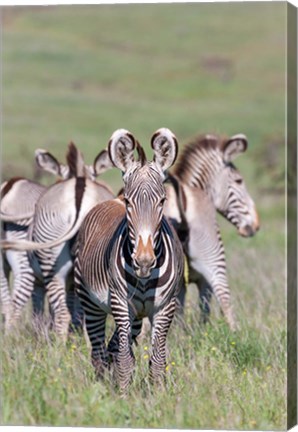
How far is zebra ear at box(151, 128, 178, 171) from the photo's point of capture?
7.16 meters

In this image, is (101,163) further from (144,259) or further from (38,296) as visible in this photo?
(144,259)

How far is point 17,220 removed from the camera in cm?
1148

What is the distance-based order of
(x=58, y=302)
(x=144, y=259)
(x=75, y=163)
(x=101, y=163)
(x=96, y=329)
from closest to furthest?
(x=144, y=259)
(x=96, y=329)
(x=58, y=302)
(x=101, y=163)
(x=75, y=163)

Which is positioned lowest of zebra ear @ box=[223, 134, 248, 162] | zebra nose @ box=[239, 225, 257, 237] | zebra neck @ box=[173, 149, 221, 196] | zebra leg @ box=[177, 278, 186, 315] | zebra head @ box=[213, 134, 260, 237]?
zebra leg @ box=[177, 278, 186, 315]

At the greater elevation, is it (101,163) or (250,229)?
(101,163)

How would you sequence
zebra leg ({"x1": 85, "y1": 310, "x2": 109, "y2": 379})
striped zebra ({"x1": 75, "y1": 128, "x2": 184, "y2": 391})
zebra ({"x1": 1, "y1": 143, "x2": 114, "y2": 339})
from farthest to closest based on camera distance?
zebra ({"x1": 1, "y1": 143, "x2": 114, "y2": 339}), zebra leg ({"x1": 85, "y1": 310, "x2": 109, "y2": 379}), striped zebra ({"x1": 75, "y1": 128, "x2": 184, "y2": 391})

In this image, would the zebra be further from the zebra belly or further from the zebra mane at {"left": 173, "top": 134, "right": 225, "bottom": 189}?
the zebra belly

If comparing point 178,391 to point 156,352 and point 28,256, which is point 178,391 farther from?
point 28,256

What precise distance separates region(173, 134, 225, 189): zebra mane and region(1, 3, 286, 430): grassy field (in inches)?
52.2

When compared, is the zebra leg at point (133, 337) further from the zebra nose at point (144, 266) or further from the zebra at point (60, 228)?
the zebra at point (60, 228)

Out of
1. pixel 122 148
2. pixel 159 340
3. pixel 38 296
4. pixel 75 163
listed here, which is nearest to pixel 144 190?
pixel 122 148

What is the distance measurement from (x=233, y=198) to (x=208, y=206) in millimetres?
794

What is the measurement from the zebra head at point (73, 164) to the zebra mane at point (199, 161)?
2.80 ft

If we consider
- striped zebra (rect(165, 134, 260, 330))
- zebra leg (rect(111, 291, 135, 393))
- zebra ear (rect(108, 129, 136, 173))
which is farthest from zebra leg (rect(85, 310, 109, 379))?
striped zebra (rect(165, 134, 260, 330))
